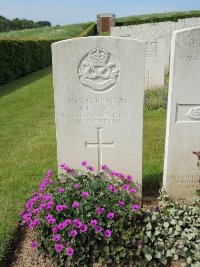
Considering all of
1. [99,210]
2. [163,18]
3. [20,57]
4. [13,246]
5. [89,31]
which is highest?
[163,18]

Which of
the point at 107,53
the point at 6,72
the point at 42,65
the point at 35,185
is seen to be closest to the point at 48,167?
the point at 35,185

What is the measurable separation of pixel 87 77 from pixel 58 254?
1781 millimetres

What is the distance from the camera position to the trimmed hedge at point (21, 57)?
47.2 feet

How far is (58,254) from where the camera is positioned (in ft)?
9.84

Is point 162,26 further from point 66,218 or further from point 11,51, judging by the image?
point 66,218

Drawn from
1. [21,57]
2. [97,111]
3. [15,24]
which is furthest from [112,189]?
[15,24]

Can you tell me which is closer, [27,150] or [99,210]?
[99,210]

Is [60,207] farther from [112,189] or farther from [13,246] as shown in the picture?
[13,246]

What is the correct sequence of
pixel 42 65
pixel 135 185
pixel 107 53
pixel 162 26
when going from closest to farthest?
1. pixel 107 53
2. pixel 135 185
3. pixel 162 26
4. pixel 42 65

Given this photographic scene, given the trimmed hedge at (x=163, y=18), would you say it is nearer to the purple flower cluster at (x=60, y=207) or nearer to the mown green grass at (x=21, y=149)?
the mown green grass at (x=21, y=149)

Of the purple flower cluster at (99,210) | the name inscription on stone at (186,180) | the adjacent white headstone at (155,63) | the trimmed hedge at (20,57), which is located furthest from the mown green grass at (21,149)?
the trimmed hedge at (20,57)

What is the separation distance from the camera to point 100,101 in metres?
3.45

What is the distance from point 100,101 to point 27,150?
9.32ft

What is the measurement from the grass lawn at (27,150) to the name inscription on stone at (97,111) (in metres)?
1.33
